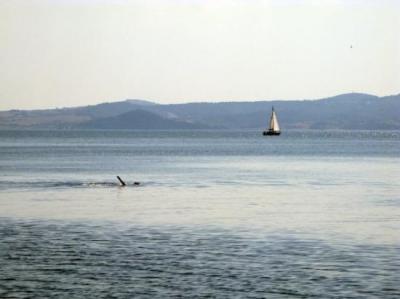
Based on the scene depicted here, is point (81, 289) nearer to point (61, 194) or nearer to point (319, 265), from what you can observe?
point (319, 265)

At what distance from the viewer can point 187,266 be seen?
1307 inches

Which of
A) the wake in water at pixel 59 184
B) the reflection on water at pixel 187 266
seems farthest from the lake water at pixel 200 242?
the wake in water at pixel 59 184

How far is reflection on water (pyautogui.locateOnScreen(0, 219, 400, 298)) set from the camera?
29.1 m

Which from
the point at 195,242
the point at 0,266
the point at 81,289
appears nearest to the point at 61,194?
the point at 195,242

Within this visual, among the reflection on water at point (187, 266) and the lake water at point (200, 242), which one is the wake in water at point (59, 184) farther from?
the reflection on water at point (187, 266)

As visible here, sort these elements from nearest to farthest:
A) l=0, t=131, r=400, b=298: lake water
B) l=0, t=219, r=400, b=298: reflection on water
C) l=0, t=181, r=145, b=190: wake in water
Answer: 1. l=0, t=219, r=400, b=298: reflection on water
2. l=0, t=131, r=400, b=298: lake water
3. l=0, t=181, r=145, b=190: wake in water

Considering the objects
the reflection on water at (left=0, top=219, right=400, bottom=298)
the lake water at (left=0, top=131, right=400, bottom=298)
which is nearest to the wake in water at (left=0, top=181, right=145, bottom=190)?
the lake water at (left=0, top=131, right=400, bottom=298)

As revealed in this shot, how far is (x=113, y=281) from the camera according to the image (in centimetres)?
3066

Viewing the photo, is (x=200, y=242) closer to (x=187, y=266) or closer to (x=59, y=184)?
(x=187, y=266)

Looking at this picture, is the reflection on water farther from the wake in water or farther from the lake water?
the wake in water

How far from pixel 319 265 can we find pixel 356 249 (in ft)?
15.2

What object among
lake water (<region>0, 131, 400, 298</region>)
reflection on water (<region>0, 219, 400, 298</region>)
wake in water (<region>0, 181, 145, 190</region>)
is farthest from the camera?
wake in water (<region>0, 181, 145, 190</region>)

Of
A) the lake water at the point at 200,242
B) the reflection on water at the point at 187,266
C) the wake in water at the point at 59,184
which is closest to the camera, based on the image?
the reflection on water at the point at 187,266

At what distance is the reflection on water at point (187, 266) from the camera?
95.3 feet
